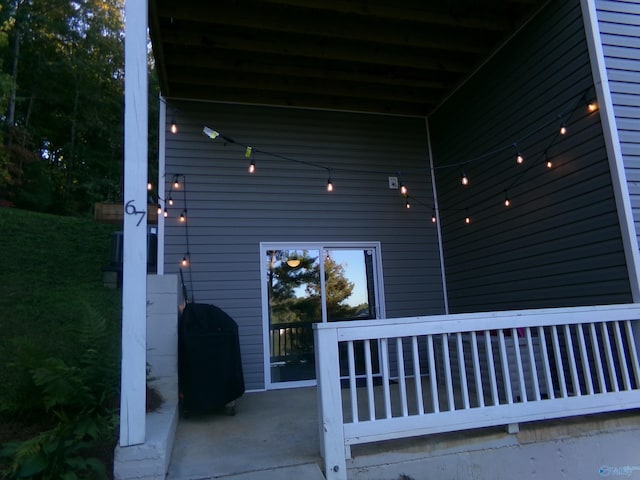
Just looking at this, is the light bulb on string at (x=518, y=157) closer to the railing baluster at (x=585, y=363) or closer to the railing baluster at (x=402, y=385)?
the railing baluster at (x=585, y=363)

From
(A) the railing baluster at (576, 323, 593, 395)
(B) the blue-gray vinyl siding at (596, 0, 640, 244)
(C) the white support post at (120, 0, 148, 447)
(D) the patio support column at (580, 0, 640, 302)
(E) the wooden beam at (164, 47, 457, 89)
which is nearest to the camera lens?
(C) the white support post at (120, 0, 148, 447)

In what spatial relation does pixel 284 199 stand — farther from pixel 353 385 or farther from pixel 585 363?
pixel 585 363

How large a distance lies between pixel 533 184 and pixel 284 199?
271 centimetres

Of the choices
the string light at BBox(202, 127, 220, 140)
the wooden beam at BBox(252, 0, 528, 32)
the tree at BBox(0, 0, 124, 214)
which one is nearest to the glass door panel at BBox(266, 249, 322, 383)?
the string light at BBox(202, 127, 220, 140)

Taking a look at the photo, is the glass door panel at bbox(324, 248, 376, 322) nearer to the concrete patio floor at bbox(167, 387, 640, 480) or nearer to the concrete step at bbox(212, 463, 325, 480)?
the concrete patio floor at bbox(167, 387, 640, 480)

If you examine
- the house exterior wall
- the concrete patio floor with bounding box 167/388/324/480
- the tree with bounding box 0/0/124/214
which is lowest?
the concrete patio floor with bounding box 167/388/324/480

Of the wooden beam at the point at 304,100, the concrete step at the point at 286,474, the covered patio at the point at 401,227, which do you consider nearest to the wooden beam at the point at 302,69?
the covered patio at the point at 401,227

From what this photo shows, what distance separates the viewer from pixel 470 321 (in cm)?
290

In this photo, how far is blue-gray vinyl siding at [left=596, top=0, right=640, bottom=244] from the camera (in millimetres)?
3469

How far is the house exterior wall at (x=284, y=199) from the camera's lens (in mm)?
4984

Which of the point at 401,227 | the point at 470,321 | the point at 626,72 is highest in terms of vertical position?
the point at 626,72

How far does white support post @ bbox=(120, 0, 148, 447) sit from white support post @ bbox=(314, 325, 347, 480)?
0.99 m

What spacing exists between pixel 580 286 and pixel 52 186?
1250 cm

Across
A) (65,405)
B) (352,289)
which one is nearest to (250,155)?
(352,289)
